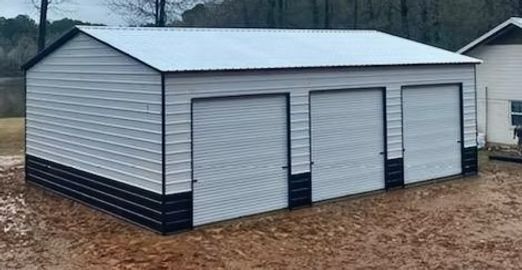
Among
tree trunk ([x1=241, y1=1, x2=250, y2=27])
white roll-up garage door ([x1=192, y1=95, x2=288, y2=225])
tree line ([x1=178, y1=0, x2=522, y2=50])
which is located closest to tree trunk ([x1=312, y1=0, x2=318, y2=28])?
tree line ([x1=178, y1=0, x2=522, y2=50])

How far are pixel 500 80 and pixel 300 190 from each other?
9.93 metres

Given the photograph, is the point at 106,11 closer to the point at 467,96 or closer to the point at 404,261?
the point at 467,96

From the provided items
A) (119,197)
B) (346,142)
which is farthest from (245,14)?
(119,197)

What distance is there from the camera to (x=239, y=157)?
10695mm

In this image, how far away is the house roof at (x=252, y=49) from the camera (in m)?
10.6

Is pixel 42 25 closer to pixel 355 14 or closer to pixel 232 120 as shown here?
pixel 355 14

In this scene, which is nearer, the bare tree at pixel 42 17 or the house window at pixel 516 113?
the house window at pixel 516 113

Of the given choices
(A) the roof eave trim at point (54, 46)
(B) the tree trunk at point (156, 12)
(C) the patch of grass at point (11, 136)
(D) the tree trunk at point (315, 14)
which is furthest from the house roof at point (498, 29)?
(D) the tree trunk at point (315, 14)

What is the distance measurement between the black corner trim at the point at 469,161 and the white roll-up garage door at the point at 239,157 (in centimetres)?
494

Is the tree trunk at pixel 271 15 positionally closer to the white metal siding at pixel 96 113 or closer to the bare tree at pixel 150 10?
the bare tree at pixel 150 10

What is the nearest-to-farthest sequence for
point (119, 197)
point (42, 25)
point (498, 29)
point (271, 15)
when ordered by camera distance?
1. point (119, 197)
2. point (498, 29)
3. point (42, 25)
4. point (271, 15)

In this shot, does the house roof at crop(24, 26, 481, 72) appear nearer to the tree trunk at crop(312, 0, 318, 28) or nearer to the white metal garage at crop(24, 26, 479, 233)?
the white metal garage at crop(24, 26, 479, 233)

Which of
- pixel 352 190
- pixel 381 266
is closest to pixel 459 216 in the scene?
pixel 352 190

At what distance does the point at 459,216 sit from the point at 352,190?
86.8 inches
